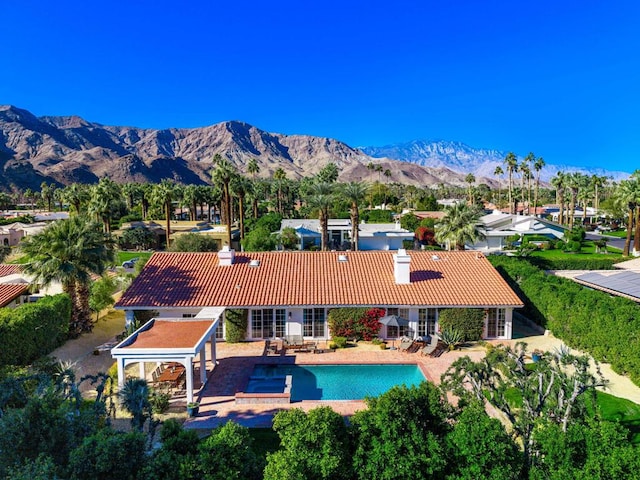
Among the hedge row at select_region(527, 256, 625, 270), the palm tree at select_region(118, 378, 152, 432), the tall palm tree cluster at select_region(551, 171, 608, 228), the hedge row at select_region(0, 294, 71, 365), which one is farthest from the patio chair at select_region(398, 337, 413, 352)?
→ the tall palm tree cluster at select_region(551, 171, 608, 228)

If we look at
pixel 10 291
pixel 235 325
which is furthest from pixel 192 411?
pixel 10 291

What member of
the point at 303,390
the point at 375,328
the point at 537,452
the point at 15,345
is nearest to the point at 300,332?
the point at 375,328

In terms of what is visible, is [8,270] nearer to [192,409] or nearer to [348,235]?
[192,409]

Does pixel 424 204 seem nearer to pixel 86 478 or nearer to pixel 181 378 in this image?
pixel 181 378

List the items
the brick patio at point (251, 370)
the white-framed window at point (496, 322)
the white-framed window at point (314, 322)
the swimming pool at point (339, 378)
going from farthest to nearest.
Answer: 1. the white-framed window at point (496, 322)
2. the white-framed window at point (314, 322)
3. the swimming pool at point (339, 378)
4. the brick patio at point (251, 370)

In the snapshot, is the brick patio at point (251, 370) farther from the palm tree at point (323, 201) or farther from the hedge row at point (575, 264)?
the hedge row at point (575, 264)

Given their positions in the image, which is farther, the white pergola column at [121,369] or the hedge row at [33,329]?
the hedge row at [33,329]

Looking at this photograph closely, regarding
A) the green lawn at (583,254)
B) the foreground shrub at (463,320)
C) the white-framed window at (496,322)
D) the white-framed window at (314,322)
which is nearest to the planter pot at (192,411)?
the white-framed window at (314,322)

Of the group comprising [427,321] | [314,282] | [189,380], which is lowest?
[189,380]
